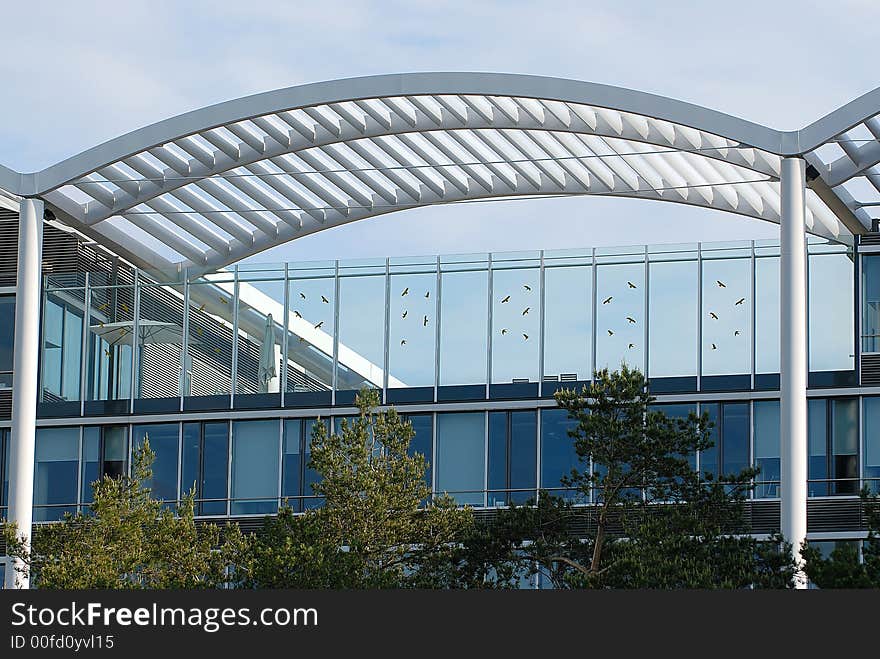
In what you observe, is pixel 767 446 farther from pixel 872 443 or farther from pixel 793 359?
pixel 793 359

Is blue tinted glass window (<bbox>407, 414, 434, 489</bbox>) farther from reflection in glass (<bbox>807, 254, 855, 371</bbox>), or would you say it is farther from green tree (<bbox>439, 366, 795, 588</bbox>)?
reflection in glass (<bbox>807, 254, 855, 371</bbox>)

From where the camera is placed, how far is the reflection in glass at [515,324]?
37.5 m

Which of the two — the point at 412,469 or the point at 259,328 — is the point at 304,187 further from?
the point at 412,469

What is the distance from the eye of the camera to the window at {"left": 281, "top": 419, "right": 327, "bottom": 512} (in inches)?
1475

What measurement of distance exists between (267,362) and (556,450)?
6644 millimetres

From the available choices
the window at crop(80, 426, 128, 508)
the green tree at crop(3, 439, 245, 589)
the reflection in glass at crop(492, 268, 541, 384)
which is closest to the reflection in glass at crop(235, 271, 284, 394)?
the window at crop(80, 426, 128, 508)

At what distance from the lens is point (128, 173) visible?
36.0m

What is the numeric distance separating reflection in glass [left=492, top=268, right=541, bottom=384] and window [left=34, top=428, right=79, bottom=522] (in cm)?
935

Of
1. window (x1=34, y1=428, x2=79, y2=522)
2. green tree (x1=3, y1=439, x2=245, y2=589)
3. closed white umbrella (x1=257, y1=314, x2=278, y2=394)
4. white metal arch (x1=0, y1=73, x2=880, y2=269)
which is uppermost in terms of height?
white metal arch (x1=0, y1=73, x2=880, y2=269)

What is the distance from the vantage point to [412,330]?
125ft

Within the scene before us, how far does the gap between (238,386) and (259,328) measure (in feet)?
4.51

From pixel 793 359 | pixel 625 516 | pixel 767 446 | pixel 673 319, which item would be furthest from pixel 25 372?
pixel 767 446

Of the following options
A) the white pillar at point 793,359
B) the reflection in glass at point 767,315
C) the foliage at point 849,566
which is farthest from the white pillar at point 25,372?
the foliage at point 849,566

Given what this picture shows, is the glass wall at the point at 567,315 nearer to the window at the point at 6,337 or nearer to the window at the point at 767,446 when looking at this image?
the window at the point at 767,446
